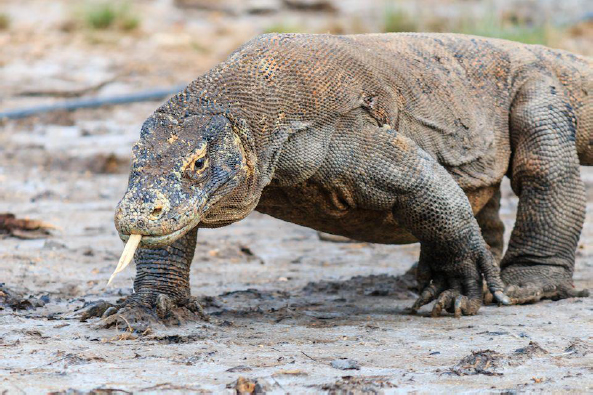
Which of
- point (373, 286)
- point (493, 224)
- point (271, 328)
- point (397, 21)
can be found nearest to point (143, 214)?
point (271, 328)

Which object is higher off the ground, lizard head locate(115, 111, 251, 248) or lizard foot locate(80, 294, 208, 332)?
lizard head locate(115, 111, 251, 248)

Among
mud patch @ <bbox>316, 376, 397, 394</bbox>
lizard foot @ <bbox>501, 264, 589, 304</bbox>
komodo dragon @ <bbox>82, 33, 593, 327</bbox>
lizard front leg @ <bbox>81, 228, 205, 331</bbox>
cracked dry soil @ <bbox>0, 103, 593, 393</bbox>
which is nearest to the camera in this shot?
mud patch @ <bbox>316, 376, 397, 394</bbox>

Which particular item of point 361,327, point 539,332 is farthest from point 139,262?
point 539,332

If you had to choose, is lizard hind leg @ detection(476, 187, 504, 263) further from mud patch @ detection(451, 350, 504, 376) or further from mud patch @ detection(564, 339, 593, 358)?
mud patch @ detection(451, 350, 504, 376)

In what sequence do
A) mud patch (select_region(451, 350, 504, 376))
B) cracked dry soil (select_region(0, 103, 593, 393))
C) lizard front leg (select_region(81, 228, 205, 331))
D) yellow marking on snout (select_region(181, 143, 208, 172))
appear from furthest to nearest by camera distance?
1. lizard front leg (select_region(81, 228, 205, 331))
2. yellow marking on snout (select_region(181, 143, 208, 172))
3. mud patch (select_region(451, 350, 504, 376))
4. cracked dry soil (select_region(0, 103, 593, 393))

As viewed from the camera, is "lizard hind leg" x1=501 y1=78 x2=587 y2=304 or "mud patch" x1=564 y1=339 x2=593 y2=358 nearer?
"mud patch" x1=564 y1=339 x2=593 y2=358

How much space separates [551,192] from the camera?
17.1 feet

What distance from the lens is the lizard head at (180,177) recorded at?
3453 mm

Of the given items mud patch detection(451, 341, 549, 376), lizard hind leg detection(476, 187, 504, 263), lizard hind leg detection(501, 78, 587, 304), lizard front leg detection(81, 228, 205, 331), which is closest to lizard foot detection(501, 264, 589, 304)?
lizard hind leg detection(501, 78, 587, 304)

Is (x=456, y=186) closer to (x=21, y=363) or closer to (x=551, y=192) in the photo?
(x=551, y=192)

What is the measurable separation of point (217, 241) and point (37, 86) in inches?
202

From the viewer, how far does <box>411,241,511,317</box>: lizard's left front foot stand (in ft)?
15.4

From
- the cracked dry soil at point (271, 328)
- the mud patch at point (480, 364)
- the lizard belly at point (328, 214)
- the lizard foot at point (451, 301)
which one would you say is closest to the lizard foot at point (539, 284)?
the cracked dry soil at point (271, 328)

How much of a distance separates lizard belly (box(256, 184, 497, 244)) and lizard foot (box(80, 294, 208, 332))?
569 millimetres
